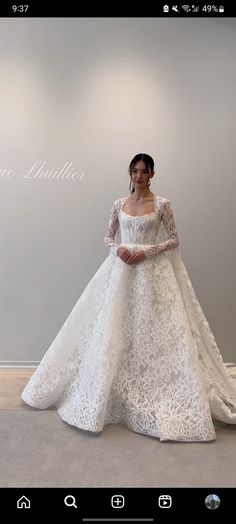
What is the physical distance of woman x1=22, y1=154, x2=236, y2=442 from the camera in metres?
1.93

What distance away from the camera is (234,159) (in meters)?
2.83

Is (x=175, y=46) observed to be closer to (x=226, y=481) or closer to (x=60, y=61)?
(x=60, y=61)

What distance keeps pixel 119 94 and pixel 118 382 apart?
2.12 meters

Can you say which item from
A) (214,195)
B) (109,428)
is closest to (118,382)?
(109,428)

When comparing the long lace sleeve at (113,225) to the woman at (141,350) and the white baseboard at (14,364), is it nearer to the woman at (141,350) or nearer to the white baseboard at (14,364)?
the woman at (141,350)

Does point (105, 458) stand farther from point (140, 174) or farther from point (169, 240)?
point (140, 174)

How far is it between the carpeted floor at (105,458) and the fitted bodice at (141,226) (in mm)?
1094

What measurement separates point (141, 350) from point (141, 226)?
28.9 inches
